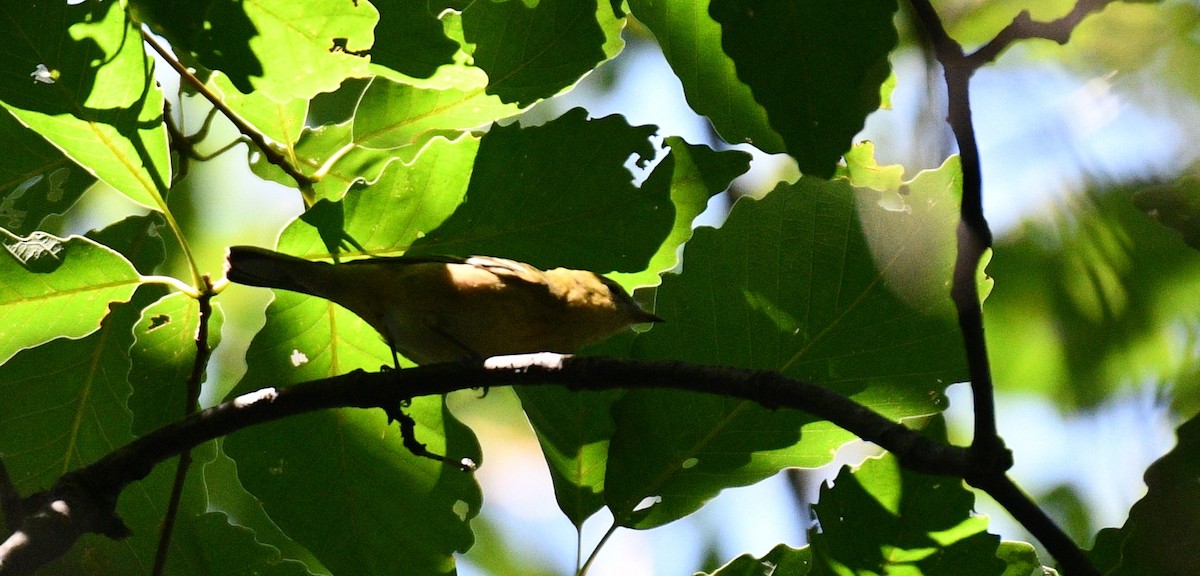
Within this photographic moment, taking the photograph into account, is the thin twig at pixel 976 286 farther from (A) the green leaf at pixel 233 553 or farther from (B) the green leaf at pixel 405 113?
(A) the green leaf at pixel 233 553

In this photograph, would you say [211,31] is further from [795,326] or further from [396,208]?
[795,326]

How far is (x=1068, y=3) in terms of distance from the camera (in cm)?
249

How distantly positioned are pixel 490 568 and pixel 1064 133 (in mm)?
4652

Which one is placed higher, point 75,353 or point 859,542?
point 75,353

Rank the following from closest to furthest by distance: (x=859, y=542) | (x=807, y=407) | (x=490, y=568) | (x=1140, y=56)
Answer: (x=807, y=407)
(x=1140, y=56)
(x=859, y=542)
(x=490, y=568)

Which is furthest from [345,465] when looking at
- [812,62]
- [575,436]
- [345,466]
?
[812,62]

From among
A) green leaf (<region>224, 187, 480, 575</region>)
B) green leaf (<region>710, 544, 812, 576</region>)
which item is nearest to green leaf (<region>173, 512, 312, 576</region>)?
green leaf (<region>224, 187, 480, 575</region>)

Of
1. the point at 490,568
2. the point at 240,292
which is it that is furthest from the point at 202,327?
the point at 490,568

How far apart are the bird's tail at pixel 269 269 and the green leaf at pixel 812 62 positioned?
4.05 feet

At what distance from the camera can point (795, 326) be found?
266 cm

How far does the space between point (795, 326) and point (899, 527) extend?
0.57 m

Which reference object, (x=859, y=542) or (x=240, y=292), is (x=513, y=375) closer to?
(x=859, y=542)

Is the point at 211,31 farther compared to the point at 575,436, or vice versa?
the point at 575,436

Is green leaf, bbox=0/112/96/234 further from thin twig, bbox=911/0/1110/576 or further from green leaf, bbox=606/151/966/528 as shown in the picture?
thin twig, bbox=911/0/1110/576
